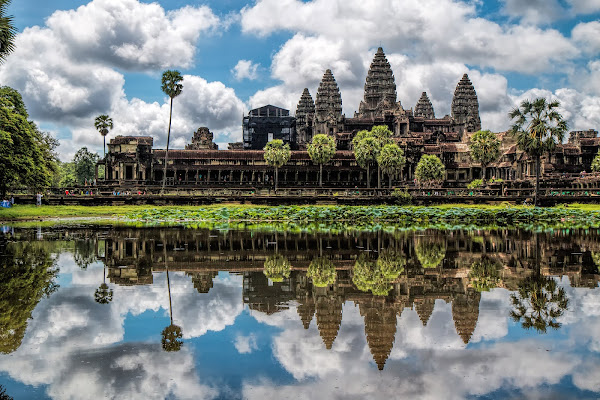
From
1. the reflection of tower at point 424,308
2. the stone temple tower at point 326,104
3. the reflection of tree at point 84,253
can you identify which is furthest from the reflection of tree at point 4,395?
the stone temple tower at point 326,104

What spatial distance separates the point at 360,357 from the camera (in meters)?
9.71

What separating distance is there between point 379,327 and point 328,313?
141 cm

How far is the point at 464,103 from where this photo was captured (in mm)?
135250

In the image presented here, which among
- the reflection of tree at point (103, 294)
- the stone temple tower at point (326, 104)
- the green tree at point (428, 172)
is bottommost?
the reflection of tree at point (103, 294)

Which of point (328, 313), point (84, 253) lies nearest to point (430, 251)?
point (328, 313)

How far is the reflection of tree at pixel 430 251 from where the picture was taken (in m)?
19.7

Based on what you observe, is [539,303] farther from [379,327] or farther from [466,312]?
[379,327]

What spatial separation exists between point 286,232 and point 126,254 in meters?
10.9

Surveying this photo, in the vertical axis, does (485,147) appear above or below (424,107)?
below

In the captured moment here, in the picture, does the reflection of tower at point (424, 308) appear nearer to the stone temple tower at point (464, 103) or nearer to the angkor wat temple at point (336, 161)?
the angkor wat temple at point (336, 161)

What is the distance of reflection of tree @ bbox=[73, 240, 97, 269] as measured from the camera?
20.5 metres

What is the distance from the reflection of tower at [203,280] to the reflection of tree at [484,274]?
21.7 ft

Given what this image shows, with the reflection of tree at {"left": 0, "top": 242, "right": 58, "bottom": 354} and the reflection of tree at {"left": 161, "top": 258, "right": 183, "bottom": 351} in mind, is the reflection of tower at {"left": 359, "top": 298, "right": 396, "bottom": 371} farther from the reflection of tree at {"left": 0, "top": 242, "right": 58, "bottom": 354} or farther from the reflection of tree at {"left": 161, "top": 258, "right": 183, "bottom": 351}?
the reflection of tree at {"left": 0, "top": 242, "right": 58, "bottom": 354}

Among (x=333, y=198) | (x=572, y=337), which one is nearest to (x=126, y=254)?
(x=572, y=337)
